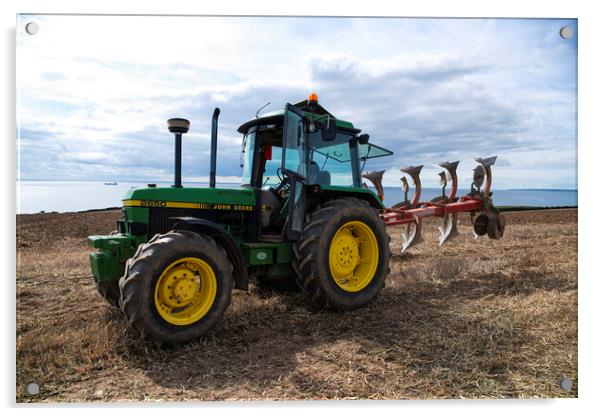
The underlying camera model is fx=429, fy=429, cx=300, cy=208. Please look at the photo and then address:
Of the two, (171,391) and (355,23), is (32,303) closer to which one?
(171,391)

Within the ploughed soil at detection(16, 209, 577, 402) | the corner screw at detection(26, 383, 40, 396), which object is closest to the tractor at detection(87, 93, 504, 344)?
the ploughed soil at detection(16, 209, 577, 402)

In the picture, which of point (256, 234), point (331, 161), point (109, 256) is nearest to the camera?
point (109, 256)

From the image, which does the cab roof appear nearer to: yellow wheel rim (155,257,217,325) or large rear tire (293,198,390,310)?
large rear tire (293,198,390,310)

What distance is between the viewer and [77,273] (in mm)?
6289

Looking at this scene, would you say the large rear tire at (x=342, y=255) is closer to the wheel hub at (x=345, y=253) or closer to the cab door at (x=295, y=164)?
the wheel hub at (x=345, y=253)

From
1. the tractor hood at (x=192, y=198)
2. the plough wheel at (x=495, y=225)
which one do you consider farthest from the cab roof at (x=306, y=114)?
the plough wheel at (x=495, y=225)

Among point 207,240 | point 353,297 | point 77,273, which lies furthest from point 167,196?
point 77,273

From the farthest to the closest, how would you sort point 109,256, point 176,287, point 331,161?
point 331,161 < point 109,256 < point 176,287

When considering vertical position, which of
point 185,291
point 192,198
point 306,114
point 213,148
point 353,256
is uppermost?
point 306,114

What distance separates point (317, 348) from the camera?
363 cm

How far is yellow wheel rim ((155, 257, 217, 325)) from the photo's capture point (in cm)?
354

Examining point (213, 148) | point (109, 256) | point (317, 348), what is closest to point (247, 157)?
point (213, 148)

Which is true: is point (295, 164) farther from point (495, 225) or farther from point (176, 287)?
point (495, 225)

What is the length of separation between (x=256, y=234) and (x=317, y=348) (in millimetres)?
1526
